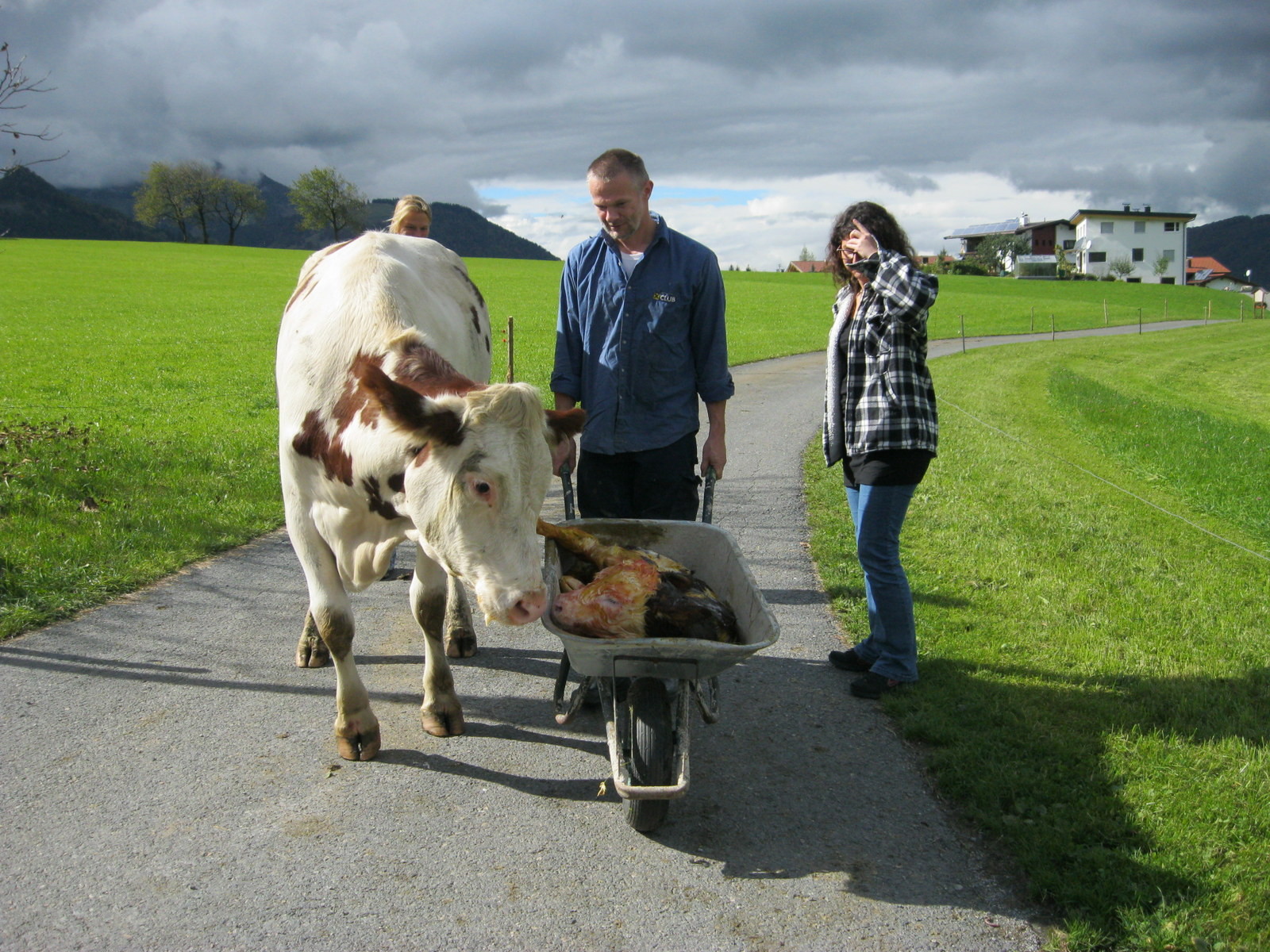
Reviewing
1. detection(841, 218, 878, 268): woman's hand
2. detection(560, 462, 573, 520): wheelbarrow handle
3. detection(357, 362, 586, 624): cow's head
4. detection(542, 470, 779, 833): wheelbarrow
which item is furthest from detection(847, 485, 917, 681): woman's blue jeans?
detection(357, 362, 586, 624): cow's head

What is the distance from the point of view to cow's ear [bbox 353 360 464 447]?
10.2 ft

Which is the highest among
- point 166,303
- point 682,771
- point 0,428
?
point 166,303

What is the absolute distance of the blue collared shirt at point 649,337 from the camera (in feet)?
14.6

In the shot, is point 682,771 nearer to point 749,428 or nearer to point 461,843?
point 461,843

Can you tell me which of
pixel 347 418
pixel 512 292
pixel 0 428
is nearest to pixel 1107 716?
pixel 347 418

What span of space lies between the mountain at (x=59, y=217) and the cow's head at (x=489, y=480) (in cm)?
14699

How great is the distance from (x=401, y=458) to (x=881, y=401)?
2.28 m

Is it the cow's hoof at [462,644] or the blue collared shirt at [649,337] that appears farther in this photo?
the cow's hoof at [462,644]

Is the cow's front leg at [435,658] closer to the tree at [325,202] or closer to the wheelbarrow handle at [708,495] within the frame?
the wheelbarrow handle at [708,495]

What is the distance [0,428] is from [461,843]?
8850 mm

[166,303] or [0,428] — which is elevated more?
[166,303]

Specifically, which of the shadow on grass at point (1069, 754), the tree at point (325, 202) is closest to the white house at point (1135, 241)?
the tree at point (325, 202)

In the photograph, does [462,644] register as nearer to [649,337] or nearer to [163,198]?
[649,337]

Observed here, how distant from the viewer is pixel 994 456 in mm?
11258
